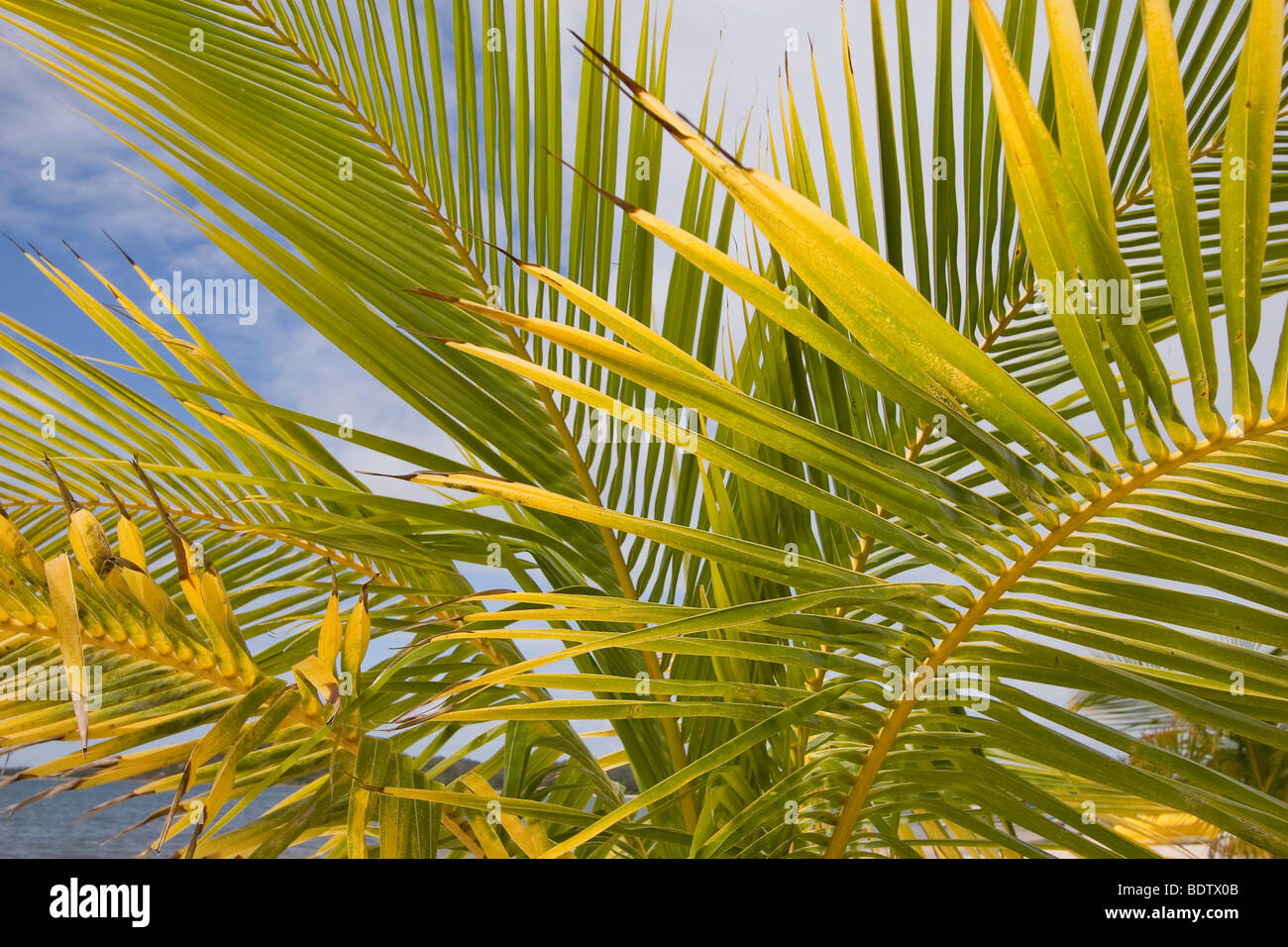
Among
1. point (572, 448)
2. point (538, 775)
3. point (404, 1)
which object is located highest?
point (404, 1)

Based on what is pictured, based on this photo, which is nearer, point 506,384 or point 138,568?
point 138,568

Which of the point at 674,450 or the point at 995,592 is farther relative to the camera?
the point at 674,450

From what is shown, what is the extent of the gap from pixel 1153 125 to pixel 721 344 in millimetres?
835

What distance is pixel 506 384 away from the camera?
0.85 metres

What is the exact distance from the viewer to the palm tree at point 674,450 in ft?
1.23

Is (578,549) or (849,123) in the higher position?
(849,123)

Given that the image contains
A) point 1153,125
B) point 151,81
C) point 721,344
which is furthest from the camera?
point 721,344

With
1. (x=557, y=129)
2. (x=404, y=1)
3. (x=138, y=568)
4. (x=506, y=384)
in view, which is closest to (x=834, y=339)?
Answer: (x=138, y=568)

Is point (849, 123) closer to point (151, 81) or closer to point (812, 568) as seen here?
point (812, 568)

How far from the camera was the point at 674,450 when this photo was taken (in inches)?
37.3

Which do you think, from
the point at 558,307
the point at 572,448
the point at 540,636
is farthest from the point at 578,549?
the point at 540,636

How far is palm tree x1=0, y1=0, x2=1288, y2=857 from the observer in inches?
→ 14.8

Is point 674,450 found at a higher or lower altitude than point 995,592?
higher

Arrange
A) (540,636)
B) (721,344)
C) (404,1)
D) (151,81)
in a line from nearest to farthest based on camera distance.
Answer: (540,636), (151,81), (404,1), (721,344)
